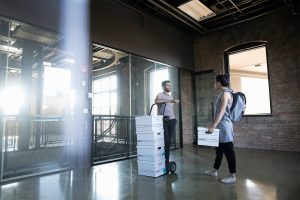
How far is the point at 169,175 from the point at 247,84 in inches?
177

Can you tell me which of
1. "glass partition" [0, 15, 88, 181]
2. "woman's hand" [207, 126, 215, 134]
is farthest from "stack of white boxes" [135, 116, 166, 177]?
"glass partition" [0, 15, 88, 181]

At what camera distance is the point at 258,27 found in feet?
21.0

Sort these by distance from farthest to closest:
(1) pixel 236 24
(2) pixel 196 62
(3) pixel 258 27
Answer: (2) pixel 196 62 → (1) pixel 236 24 → (3) pixel 258 27

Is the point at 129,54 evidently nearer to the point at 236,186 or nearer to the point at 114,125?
the point at 114,125

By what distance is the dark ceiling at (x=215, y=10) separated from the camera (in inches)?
220

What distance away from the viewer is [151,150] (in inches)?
133

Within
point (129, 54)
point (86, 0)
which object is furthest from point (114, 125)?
point (86, 0)

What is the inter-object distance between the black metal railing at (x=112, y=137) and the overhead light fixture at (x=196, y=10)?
124 inches

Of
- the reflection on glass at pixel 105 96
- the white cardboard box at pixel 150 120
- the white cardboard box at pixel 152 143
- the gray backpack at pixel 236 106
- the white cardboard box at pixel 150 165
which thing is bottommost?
the white cardboard box at pixel 150 165

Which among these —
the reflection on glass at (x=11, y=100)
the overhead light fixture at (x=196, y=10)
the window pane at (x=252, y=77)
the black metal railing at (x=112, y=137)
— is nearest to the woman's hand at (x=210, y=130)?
the black metal railing at (x=112, y=137)

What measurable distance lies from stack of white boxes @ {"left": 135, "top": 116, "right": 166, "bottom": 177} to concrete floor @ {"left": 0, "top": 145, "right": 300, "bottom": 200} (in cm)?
14

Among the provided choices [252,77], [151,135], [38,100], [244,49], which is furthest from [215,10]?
[38,100]

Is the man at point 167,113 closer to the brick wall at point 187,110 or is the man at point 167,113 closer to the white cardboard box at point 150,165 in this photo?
the white cardboard box at point 150,165

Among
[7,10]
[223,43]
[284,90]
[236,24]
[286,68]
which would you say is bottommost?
[284,90]
